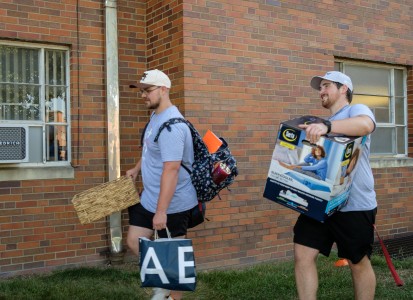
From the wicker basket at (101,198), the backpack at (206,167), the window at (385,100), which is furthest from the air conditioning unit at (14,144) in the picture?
the window at (385,100)

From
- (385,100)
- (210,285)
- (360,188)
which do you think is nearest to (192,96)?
(210,285)

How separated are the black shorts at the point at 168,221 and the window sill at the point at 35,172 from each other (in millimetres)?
1992

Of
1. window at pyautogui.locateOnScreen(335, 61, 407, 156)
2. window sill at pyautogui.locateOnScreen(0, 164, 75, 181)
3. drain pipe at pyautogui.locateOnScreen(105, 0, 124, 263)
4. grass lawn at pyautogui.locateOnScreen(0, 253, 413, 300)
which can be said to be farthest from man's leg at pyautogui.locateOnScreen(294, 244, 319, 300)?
window at pyautogui.locateOnScreen(335, 61, 407, 156)

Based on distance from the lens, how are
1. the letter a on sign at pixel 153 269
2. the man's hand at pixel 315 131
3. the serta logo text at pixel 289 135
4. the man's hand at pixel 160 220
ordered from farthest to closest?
the man's hand at pixel 160 220 < the letter a on sign at pixel 153 269 < the serta logo text at pixel 289 135 < the man's hand at pixel 315 131

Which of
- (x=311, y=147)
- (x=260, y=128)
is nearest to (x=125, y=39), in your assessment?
(x=260, y=128)

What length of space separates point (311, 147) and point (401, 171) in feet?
17.8

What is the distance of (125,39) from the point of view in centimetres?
676

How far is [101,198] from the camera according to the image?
4.66 metres

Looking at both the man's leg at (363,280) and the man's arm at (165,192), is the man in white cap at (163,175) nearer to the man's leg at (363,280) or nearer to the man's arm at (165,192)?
the man's arm at (165,192)

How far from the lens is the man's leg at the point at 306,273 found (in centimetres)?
406

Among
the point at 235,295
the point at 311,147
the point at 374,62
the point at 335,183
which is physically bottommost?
the point at 235,295

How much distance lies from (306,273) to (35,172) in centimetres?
331

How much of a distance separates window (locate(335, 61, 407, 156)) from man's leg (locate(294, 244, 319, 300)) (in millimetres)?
4673

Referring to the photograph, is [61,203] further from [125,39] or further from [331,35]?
[331,35]
